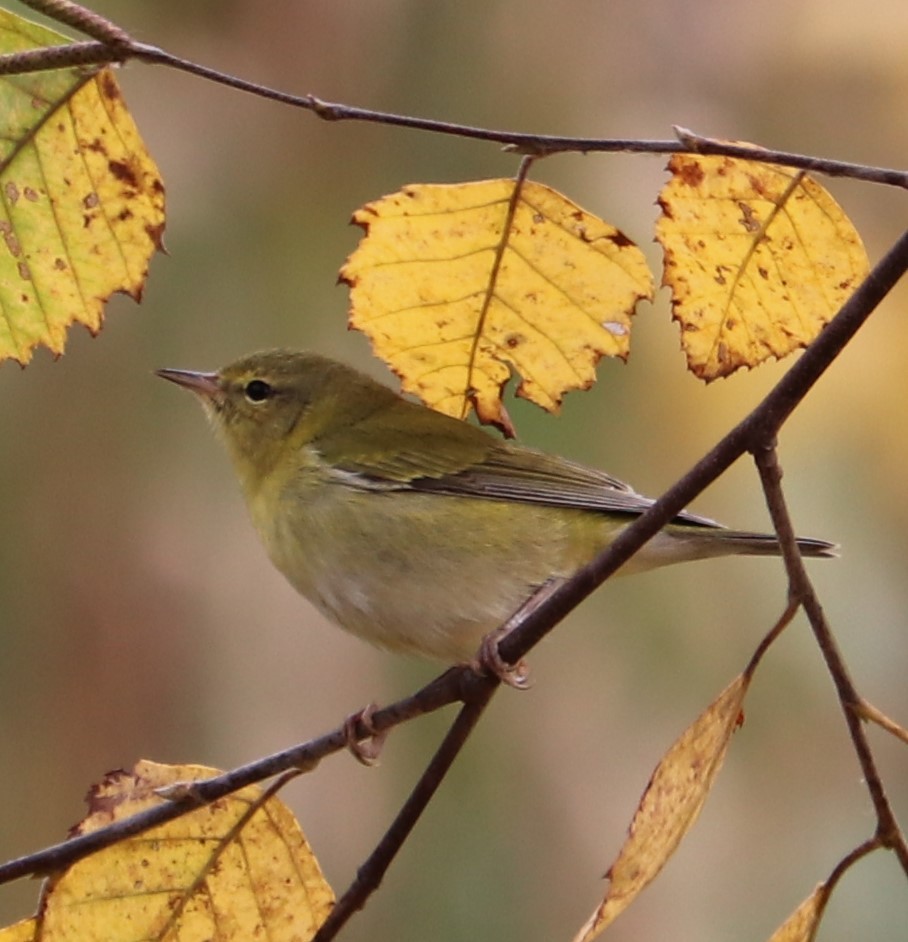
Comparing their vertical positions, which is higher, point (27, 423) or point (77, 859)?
point (27, 423)

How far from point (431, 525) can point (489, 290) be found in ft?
2.82

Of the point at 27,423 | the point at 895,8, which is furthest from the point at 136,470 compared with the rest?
the point at 895,8

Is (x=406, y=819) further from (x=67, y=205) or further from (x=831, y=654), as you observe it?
(x=67, y=205)

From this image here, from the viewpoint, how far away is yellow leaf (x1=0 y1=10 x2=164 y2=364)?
4.78ft

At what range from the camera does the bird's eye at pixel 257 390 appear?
8.93 feet

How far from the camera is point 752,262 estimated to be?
146 centimetres

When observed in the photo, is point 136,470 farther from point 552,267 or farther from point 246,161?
point 552,267

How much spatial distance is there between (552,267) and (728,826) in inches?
79.7

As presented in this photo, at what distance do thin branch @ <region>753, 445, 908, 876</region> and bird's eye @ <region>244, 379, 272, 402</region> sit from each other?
1.59 metres

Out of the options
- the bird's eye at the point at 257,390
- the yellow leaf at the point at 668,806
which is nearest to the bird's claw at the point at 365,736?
the yellow leaf at the point at 668,806

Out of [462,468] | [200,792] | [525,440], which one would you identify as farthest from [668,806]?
[525,440]

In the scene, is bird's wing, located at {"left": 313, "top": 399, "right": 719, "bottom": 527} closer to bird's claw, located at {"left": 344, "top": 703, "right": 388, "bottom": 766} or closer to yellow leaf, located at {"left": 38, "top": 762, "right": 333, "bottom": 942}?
bird's claw, located at {"left": 344, "top": 703, "right": 388, "bottom": 766}

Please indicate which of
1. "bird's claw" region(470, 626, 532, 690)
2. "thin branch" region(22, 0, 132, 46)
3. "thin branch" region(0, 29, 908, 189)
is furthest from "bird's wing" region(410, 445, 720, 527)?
"thin branch" region(22, 0, 132, 46)

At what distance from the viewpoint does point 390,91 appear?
3660 millimetres
